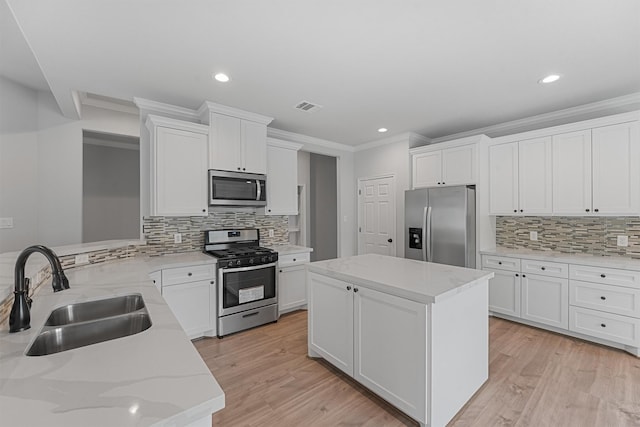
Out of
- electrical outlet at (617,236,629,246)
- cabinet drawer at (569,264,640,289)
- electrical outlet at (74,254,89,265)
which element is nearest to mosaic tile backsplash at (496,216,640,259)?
electrical outlet at (617,236,629,246)

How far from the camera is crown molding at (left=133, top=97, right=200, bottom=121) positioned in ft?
10.1

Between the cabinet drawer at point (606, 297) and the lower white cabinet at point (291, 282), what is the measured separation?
9.66ft

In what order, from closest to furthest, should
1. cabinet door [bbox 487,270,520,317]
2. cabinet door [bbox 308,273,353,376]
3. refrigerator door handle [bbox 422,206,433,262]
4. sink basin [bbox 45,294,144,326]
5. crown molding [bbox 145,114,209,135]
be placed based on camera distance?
sink basin [bbox 45,294,144,326] → cabinet door [bbox 308,273,353,376] → crown molding [bbox 145,114,209,135] → cabinet door [bbox 487,270,520,317] → refrigerator door handle [bbox 422,206,433,262]

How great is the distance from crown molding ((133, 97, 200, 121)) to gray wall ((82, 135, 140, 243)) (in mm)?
2442

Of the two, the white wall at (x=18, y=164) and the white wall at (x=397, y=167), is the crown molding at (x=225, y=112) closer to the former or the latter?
the white wall at (x=18, y=164)

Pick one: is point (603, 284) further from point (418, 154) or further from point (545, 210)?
point (418, 154)

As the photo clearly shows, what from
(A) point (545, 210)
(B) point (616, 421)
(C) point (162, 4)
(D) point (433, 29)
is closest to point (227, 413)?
(B) point (616, 421)

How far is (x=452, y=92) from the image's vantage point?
→ 2922 mm

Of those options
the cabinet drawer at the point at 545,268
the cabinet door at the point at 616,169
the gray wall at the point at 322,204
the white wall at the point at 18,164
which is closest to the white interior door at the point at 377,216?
the gray wall at the point at 322,204

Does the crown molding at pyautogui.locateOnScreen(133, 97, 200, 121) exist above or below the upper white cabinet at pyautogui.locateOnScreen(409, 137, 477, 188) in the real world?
above

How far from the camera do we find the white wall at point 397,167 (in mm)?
4508

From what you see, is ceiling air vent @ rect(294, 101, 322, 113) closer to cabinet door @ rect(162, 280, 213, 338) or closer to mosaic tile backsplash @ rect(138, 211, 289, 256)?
mosaic tile backsplash @ rect(138, 211, 289, 256)

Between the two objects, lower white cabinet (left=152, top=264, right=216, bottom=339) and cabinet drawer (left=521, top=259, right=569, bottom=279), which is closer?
lower white cabinet (left=152, top=264, right=216, bottom=339)

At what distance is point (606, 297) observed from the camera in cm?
274
